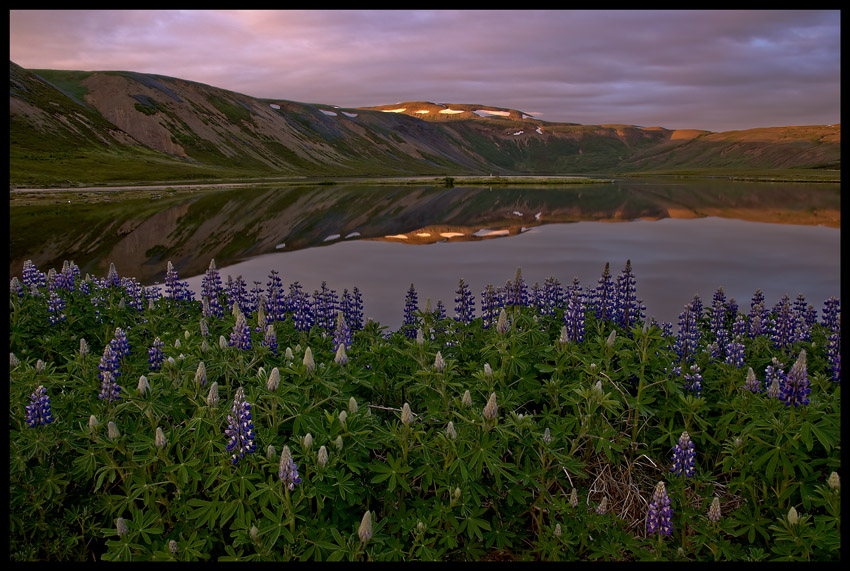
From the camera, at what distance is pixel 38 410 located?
4629 mm

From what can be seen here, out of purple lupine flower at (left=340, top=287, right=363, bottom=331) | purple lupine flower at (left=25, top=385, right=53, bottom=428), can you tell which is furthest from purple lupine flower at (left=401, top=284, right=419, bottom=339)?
purple lupine flower at (left=25, top=385, right=53, bottom=428)

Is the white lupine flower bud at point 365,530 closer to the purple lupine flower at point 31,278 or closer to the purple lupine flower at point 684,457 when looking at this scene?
the purple lupine flower at point 684,457

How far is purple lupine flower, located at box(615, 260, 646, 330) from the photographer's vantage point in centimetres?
741

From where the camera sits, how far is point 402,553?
3926 mm

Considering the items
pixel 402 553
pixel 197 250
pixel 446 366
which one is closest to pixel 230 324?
pixel 446 366

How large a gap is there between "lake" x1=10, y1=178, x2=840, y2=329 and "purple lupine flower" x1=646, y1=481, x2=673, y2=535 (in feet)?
23.5

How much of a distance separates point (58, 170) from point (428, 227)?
9788 centimetres

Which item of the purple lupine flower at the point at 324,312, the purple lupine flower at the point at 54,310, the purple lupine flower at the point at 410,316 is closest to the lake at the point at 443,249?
the purple lupine flower at the point at 410,316

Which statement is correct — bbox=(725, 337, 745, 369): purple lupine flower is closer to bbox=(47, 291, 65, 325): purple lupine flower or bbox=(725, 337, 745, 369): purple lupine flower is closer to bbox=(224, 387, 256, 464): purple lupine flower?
bbox=(224, 387, 256, 464): purple lupine flower

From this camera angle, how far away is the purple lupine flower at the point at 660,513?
4062 mm

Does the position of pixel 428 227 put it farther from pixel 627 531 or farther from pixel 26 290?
pixel 627 531

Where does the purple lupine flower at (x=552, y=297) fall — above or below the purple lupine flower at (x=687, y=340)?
above

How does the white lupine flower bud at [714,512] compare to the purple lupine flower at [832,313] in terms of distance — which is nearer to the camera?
the white lupine flower bud at [714,512]

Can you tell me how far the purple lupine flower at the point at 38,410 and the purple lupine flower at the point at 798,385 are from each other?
6376 mm
